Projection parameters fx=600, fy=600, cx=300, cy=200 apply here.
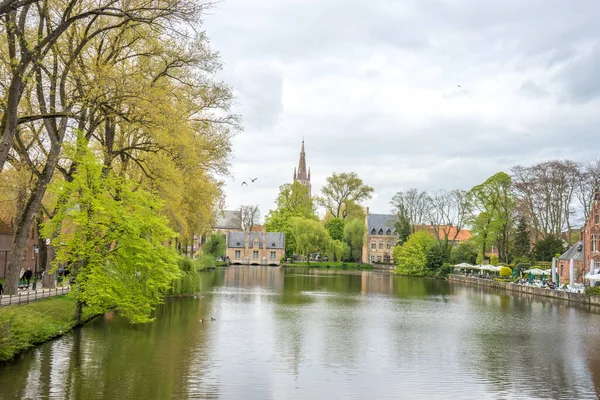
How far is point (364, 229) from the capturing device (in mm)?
108188

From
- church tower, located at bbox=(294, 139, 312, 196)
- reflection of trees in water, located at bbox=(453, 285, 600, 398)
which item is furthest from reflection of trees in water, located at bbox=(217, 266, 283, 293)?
church tower, located at bbox=(294, 139, 312, 196)

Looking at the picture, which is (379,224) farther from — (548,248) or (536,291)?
(536,291)

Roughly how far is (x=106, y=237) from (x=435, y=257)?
215 feet

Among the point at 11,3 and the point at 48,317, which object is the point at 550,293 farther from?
the point at 11,3

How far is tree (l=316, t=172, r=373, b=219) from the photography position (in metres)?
109

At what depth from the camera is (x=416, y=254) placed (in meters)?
84.6

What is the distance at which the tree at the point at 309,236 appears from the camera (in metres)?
101

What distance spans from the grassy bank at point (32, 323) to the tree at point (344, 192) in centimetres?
8401

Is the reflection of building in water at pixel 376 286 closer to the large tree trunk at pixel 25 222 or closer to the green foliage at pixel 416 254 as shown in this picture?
the green foliage at pixel 416 254

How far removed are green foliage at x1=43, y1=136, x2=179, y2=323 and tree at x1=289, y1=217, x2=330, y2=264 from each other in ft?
252

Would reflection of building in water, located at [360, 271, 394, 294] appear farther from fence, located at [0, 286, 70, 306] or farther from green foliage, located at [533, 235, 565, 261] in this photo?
fence, located at [0, 286, 70, 306]

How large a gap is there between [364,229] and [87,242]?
286ft

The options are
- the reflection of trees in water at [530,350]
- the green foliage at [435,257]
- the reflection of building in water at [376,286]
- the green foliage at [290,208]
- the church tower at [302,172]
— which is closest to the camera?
the reflection of trees in water at [530,350]

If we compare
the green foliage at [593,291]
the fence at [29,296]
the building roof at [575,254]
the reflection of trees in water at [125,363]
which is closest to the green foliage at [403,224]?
the building roof at [575,254]
